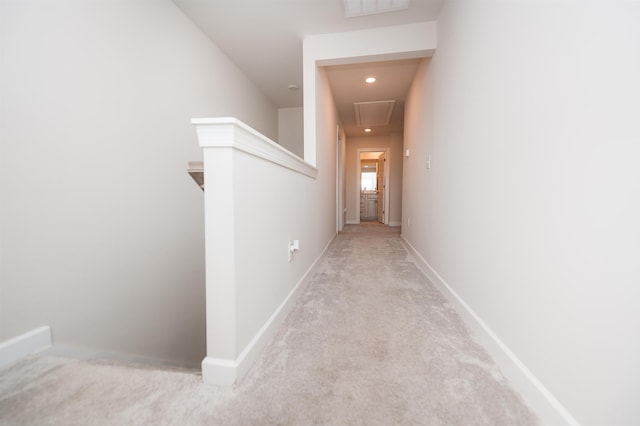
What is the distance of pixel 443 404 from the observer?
2.93 feet

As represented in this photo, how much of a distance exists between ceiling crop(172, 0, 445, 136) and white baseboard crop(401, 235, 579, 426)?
2.40 m

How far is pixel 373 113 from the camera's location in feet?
16.2

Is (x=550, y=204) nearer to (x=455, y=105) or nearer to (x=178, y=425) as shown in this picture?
(x=455, y=105)

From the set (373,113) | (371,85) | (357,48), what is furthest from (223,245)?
(373,113)

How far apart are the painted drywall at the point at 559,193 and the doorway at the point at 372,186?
522 cm

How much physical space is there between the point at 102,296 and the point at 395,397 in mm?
1721

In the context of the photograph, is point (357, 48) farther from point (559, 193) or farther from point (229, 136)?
point (559, 193)

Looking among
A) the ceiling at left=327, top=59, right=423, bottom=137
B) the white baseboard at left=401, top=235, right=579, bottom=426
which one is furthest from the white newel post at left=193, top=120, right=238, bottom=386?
the ceiling at left=327, top=59, right=423, bottom=137

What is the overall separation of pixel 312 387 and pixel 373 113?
485 cm

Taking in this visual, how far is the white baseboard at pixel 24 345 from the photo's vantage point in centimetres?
109

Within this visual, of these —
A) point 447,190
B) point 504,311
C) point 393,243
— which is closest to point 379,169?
point 393,243

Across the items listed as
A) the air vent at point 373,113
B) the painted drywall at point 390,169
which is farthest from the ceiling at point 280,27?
the painted drywall at point 390,169

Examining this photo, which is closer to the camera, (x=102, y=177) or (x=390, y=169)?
(x=102, y=177)

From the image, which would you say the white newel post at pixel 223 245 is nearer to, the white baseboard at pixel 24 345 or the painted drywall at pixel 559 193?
the white baseboard at pixel 24 345
